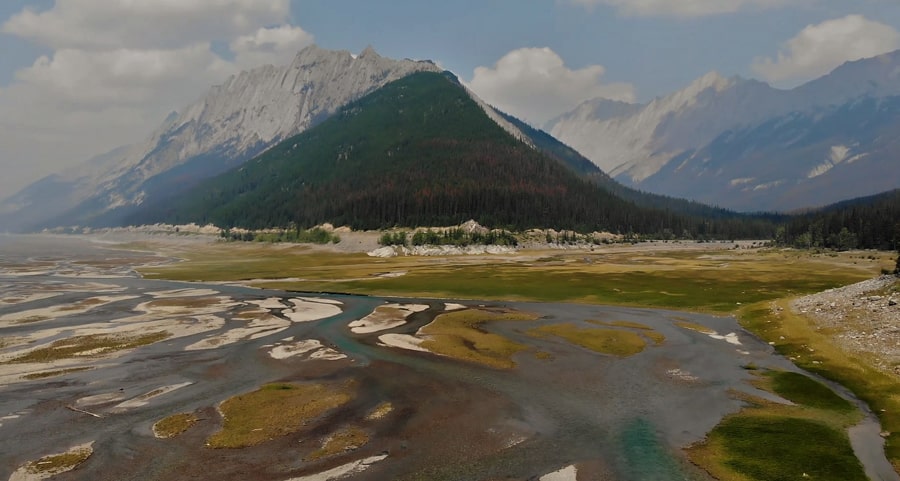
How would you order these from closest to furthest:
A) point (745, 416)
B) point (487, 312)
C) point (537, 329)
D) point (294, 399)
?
point (745, 416) → point (294, 399) → point (537, 329) → point (487, 312)

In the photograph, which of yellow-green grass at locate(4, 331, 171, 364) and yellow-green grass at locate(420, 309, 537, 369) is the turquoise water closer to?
yellow-green grass at locate(420, 309, 537, 369)

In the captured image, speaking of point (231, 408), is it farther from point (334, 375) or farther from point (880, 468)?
point (880, 468)

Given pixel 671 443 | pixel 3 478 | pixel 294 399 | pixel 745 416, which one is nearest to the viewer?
pixel 3 478

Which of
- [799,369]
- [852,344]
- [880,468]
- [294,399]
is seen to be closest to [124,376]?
[294,399]

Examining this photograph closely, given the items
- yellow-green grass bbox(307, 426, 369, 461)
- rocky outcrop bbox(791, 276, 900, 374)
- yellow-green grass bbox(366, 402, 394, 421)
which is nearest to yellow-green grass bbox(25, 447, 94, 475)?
yellow-green grass bbox(307, 426, 369, 461)

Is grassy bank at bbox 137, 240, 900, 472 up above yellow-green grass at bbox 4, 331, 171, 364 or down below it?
above

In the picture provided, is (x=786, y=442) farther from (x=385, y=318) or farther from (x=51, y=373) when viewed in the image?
(x=51, y=373)

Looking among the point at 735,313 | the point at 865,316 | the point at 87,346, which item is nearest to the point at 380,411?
the point at 87,346
